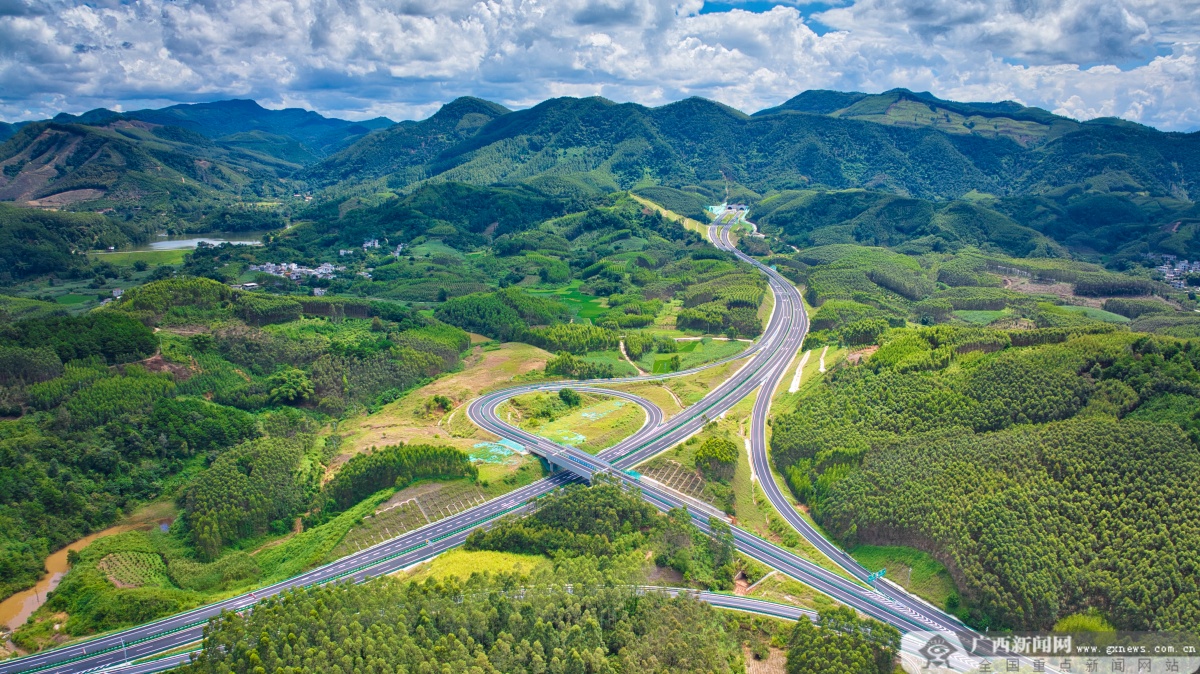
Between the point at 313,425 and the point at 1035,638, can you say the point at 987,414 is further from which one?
the point at 313,425

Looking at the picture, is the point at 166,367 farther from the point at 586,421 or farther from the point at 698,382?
the point at 698,382

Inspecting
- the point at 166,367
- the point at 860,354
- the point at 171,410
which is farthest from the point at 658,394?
the point at 166,367

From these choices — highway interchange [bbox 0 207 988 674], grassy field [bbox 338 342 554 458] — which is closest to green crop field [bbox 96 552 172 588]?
highway interchange [bbox 0 207 988 674]

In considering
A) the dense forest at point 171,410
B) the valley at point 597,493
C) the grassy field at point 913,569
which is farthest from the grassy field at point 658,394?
the grassy field at point 913,569

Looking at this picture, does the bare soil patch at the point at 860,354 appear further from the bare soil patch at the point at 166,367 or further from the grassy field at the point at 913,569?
the bare soil patch at the point at 166,367

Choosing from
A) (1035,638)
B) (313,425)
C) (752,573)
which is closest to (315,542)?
(313,425)
